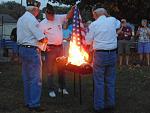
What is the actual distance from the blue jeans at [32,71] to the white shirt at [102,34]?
1093 mm

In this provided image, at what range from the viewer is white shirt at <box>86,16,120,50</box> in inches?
348

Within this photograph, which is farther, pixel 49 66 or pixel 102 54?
pixel 49 66

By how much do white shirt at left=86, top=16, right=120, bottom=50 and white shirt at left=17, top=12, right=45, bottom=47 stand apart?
962 mm

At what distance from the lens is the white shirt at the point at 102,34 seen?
8.83m

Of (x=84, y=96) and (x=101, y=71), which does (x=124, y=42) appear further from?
(x=101, y=71)

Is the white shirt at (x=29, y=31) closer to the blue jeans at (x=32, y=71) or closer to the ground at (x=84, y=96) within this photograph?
the blue jeans at (x=32, y=71)

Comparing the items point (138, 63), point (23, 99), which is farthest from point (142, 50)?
point (23, 99)

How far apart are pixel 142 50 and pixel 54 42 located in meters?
8.80

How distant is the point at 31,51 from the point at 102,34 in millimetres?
1407

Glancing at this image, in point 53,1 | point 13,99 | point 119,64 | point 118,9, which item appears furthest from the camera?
point 53,1

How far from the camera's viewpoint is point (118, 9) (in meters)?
25.6

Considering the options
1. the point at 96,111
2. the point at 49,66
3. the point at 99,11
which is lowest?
the point at 96,111

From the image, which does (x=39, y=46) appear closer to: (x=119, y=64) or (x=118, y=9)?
(x=119, y=64)

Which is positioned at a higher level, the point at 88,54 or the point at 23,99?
the point at 88,54
